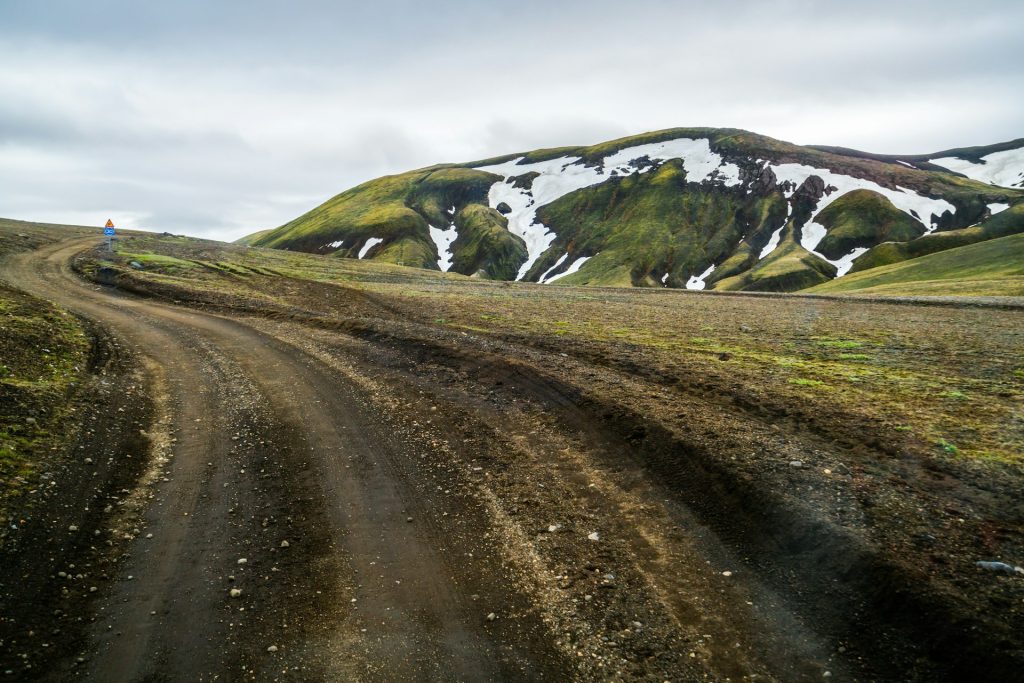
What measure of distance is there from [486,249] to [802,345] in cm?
14926

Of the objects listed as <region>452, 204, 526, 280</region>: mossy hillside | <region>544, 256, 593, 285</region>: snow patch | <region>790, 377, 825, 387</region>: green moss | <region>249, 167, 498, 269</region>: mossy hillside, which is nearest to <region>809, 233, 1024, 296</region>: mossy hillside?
<region>790, 377, 825, 387</region>: green moss

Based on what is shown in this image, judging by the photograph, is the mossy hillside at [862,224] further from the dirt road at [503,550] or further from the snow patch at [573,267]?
the dirt road at [503,550]

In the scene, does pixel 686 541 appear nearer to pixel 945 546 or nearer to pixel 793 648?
pixel 793 648

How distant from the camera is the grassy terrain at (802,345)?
42.5 feet

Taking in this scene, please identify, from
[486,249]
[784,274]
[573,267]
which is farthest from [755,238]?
[486,249]

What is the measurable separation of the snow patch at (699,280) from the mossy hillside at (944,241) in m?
37.9

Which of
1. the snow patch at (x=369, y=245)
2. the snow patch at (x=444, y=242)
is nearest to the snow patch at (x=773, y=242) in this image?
the snow patch at (x=444, y=242)

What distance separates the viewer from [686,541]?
8.84m

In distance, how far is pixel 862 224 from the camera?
156750 mm

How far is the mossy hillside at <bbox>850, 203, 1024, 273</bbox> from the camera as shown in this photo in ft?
406

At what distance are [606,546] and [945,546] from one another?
5020 mm

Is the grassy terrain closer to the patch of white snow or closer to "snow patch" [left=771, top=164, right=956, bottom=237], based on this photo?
the patch of white snow

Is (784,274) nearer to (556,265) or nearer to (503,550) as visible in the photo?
(556,265)

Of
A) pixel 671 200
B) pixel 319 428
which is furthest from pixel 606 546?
pixel 671 200
